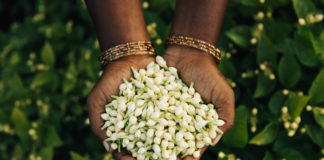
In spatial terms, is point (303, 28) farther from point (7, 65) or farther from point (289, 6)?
point (7, 65)

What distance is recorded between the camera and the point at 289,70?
3.90 feet

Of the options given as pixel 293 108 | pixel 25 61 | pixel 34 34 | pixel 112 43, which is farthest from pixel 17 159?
pixel 293 108

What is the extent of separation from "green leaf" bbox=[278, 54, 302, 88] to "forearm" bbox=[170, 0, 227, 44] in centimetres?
29

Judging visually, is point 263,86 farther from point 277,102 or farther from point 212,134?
point 212,134

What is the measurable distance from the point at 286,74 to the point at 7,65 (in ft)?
5.45

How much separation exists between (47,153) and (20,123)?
0.72ft

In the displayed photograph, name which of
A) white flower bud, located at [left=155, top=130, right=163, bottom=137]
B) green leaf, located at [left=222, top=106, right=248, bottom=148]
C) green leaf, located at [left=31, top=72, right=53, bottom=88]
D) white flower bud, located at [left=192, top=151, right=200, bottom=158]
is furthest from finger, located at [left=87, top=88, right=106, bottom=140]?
green leaf, located at [left=31, top=72, right=53, bottom=88]

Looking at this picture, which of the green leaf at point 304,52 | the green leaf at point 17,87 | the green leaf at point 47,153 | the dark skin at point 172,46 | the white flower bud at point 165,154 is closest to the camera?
the white flower bud at point 165,154

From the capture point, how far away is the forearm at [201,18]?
3.66 ft

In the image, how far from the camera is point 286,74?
1.20 metres

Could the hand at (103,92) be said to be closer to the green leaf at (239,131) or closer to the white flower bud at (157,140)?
the white flower bud at (157,140)

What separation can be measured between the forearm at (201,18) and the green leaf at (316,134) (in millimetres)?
476

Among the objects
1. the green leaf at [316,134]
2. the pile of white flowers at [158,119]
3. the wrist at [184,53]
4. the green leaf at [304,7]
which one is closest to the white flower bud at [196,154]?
the pile of white flowers at [158,119]

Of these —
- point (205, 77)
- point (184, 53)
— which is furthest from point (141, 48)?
point (205, 77)
